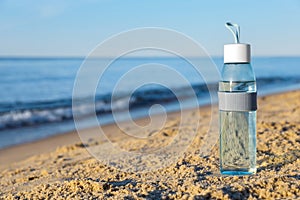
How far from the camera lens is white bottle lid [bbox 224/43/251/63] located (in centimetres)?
244

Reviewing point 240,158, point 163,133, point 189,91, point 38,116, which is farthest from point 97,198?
point 189,91

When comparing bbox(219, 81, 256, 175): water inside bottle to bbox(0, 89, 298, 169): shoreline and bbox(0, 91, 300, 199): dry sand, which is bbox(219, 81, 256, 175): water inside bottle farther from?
bbox(0, 89, 298, 169): shoreline

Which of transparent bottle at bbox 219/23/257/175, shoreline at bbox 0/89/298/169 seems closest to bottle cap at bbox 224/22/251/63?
transparent bottle at bbox 219/23/257/175

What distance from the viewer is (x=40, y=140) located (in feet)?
23.2

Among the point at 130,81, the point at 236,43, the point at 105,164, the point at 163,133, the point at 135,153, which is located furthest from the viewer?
the point at 130,81

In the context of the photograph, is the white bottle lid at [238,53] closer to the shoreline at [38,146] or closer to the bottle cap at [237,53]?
the bottle cap at [237,53]

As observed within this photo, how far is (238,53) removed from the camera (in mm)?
2447

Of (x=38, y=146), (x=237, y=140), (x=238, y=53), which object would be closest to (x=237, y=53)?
(x=238, y=53)

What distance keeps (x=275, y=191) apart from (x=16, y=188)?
205cm

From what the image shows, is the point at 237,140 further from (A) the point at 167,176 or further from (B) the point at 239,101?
(A) the point at 167,176

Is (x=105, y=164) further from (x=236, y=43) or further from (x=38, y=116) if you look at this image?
(x=38, y=116)

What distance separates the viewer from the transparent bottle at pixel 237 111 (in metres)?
2.46

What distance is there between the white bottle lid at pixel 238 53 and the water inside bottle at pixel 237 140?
0.15 meters

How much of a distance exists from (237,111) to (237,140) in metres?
0.21
